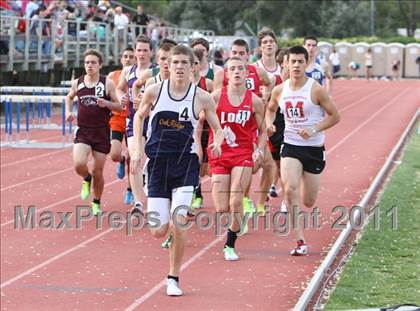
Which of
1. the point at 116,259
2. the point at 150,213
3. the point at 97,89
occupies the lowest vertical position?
the point at 116,259

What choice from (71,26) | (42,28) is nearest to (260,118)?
(42,28)

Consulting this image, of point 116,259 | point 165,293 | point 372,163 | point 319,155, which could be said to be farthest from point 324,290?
point 372,163

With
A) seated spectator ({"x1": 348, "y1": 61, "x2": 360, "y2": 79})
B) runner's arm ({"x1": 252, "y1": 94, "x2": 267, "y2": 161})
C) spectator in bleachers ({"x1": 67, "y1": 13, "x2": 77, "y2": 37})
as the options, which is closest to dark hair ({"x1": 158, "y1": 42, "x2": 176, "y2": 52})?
runner's arm ({"x1": 252, "y1": 94, "x2": 267, "y2": 161})

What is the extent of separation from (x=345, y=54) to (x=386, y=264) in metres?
53.8

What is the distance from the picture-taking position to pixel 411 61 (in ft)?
204

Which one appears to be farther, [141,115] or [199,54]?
[199,54]

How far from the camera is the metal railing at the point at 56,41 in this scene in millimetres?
26969

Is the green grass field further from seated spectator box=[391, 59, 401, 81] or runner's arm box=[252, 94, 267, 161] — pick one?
seated spectator box=[391, 59, 401, 81]

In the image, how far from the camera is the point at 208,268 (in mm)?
10312

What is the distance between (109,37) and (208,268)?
78.7ft

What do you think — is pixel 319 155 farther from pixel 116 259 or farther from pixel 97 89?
pixel 97 89

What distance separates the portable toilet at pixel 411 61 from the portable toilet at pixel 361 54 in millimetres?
1943

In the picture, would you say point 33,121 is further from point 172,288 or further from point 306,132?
point 172,288

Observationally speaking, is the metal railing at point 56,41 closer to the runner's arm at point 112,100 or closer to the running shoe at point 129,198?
the running shoe at point 129,198
